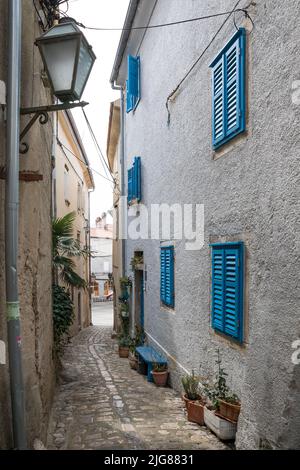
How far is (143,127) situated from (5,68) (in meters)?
6.77

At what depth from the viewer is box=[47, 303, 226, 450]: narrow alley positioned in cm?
461

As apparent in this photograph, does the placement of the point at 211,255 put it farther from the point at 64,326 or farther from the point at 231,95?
the point at 64,326

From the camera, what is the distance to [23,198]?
3818mm

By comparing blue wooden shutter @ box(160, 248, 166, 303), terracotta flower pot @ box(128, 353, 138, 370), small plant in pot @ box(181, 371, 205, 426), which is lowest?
terracotta flower pot @ box(128, 353, 138, 370)

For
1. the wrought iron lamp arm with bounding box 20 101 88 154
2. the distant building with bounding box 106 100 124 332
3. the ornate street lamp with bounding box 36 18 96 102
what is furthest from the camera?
the distant building with bounding box 106 100 124 332

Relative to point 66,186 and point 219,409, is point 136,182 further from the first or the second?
point 219,409

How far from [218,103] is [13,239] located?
10.9 ft

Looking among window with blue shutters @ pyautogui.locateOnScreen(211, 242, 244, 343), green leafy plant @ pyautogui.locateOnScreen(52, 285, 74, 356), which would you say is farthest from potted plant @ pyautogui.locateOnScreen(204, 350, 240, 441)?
green leafy plant @ pyautogui.locateOnScreen(52, 285, 74, 356)

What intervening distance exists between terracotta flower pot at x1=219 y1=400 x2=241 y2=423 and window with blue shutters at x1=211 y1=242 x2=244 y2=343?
767 millimetres

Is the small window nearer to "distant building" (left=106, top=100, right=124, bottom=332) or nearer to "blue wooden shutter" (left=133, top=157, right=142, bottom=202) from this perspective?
"distant building" (left=106, top=100, right=124, bottom=332)

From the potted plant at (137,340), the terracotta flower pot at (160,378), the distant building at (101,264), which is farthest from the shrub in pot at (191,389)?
the distant building at (101,264)

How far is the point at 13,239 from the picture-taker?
3.26 meters
